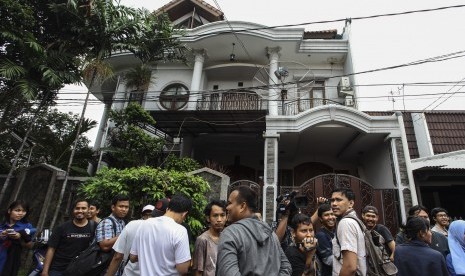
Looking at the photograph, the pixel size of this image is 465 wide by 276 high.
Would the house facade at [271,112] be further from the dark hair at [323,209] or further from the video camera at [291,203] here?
the video camera at [291,203]

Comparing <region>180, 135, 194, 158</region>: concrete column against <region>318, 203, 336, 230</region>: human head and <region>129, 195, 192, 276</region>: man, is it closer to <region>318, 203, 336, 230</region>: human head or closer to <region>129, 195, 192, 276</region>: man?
<region>318, 203, 336, 230</region>: human head

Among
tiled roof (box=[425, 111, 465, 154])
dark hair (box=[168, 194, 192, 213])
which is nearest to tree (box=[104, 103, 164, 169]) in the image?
dark hair (box=[168, 194, 192, 213])

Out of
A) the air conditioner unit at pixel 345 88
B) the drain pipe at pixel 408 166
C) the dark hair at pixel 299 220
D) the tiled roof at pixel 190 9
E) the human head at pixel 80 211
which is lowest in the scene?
the human head at pixel 80 211

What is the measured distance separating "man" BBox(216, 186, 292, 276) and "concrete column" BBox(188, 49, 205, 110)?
976 centimetres

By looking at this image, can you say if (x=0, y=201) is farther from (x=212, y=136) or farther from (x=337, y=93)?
(x=337, y=93)

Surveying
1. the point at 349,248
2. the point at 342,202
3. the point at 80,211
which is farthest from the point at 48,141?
the point at 349,248

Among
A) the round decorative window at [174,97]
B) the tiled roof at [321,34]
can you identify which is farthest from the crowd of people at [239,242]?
the tiled roof at [321,34]

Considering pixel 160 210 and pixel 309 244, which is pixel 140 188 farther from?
pixel 309 244

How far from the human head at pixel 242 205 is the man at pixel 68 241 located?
2.61 meters

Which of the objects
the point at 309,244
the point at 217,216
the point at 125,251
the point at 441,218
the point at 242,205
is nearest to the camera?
the point at 242,205

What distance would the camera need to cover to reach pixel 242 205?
1.98 meters

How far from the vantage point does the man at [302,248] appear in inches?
107

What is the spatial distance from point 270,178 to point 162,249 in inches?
253

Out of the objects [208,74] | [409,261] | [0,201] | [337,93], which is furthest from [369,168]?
[0,201]
